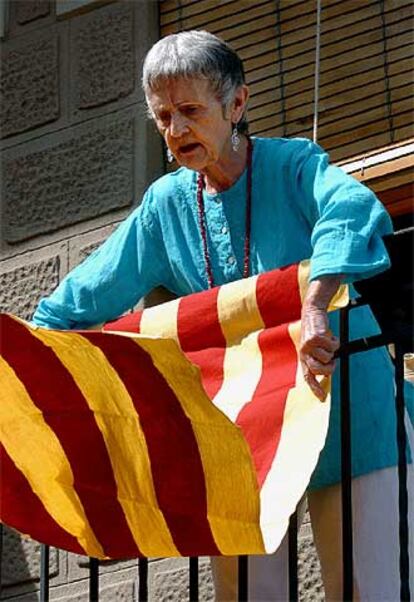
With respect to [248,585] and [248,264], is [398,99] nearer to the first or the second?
[248,264]

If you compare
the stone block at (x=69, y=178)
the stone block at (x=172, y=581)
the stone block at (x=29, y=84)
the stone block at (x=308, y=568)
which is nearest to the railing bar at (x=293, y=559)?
the stone block at (x=308, y=568)

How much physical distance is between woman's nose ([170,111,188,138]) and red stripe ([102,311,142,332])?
0.46m

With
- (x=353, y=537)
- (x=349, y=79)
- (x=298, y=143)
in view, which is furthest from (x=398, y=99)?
(x=353, y=537)

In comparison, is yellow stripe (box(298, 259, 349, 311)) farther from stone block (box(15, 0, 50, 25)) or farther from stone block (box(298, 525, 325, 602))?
stone block (box(15, 0, 50, 25))

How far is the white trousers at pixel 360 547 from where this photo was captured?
4359 mm

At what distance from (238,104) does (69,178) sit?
207cm

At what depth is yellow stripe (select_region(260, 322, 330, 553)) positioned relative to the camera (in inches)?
163

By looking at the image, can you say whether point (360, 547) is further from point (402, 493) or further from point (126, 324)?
point (126, 324)

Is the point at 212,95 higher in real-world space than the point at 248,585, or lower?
higher

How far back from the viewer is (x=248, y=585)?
4445 millimetres

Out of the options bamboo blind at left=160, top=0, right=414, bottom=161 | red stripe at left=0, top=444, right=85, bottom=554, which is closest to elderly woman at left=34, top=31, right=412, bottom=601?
red stripe at left=0, top=444, right=85, bottom=554

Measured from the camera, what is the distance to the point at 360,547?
14.3 feet

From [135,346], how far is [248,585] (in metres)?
0.58

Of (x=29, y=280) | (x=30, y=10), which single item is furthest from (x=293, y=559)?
(x=30, y=10)
